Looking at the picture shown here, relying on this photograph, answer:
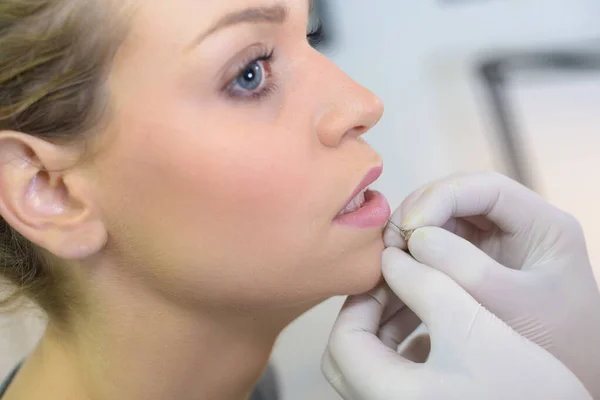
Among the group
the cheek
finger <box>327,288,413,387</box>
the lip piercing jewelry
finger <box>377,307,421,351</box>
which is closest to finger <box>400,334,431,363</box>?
finger <box>377,307,421,351</box>

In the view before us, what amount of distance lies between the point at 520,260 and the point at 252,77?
46cm

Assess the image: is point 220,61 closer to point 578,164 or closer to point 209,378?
point 209,378

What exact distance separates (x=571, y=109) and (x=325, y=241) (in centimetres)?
103

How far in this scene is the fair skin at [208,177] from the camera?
24.3 inches

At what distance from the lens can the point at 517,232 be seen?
816 mm

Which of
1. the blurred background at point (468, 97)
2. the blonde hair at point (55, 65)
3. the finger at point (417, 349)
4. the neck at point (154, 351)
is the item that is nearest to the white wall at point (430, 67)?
the blurred background at point (468, 97)

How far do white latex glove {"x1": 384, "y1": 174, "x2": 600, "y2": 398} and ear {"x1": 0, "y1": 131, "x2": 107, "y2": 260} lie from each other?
1.22 feet

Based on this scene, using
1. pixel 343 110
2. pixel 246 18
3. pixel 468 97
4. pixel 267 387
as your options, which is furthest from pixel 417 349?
pixel 468 97

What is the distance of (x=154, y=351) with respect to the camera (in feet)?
2.53

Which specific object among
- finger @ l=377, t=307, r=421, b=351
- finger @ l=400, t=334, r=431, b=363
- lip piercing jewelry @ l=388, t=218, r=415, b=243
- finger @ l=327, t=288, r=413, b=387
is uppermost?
lip piercing jewelry @ l=388, t=218, r=415, b=243

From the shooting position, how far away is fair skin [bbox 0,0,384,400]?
618mm

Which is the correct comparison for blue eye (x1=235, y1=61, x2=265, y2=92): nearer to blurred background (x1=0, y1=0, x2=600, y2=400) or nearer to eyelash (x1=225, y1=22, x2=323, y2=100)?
eyelash (x1=225, y1=22, x2=323, y2=100)

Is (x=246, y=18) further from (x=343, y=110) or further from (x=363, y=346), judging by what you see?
(x=363, y=346)

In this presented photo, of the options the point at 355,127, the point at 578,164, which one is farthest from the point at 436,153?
the point at 355,127
